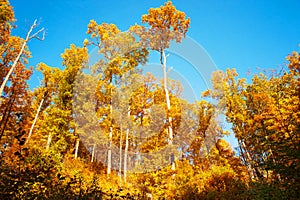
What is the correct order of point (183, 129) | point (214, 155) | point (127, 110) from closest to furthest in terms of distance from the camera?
point (183, 129) < point (127, 110) < point (214, 155)

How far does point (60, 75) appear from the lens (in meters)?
16.1

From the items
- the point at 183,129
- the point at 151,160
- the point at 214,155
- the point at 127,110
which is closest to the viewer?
the point at 151,160

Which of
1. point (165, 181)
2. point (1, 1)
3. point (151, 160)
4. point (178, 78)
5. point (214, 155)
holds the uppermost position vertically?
point (1, 1)

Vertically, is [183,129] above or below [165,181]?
above

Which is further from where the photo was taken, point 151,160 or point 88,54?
point 88,54

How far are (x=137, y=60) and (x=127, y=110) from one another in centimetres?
380

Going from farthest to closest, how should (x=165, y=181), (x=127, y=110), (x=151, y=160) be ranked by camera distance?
1. (x=127, y=110)
2. (x=151, y=160)
3. (x=165, y=181)

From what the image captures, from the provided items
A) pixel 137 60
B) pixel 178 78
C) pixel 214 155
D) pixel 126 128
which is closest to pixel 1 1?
pixel 137 60

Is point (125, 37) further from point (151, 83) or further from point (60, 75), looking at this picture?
point (60, 75)

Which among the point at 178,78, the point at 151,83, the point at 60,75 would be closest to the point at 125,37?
the point at 151,83

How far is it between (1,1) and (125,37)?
297 inches

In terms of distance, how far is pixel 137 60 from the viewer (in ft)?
48.5

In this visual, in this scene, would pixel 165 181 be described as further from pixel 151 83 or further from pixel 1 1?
pixel 1 1

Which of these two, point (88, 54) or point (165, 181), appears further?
point (88, 54)
